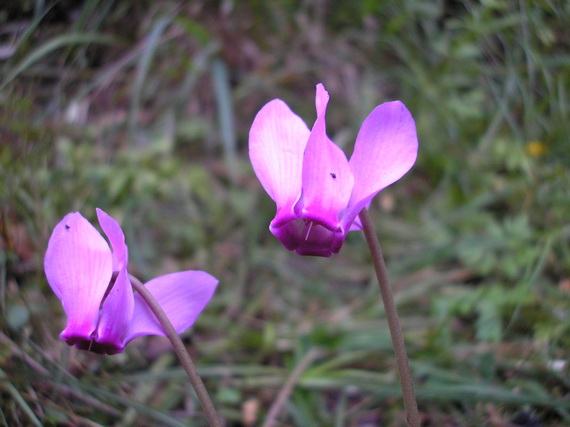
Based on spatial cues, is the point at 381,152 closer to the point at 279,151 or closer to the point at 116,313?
the point at 279,151

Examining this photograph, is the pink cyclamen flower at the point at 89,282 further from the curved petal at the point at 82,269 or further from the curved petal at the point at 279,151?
the curved petal at the point at 279,151

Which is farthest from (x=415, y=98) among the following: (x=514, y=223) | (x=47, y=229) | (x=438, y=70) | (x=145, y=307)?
(x=145, y=307)

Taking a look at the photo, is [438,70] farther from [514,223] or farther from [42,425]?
[42,425]

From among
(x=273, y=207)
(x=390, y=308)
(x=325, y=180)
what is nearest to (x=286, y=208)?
(x=325, y=180)

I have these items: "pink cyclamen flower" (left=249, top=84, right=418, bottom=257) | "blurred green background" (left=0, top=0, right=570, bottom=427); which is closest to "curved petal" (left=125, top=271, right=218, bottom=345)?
"pink cyclamen flower" (left=249, top=84, right=418, bottom=257)

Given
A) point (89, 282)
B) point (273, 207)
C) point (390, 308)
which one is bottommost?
point (273, 207)

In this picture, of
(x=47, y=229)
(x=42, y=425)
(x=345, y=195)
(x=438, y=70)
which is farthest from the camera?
(x=438, y=70)

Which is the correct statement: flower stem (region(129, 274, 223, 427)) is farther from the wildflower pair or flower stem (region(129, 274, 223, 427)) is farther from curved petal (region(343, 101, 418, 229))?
curved petal (region(343, 101, 418, 229))
